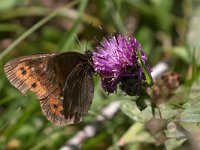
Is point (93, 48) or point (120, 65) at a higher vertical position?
point (93, 48)

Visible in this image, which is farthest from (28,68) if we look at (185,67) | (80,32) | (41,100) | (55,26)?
(55,26)

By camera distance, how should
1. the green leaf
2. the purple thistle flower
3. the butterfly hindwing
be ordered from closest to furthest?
the purple thistle flower, the butterfly hindwing, the green leaf

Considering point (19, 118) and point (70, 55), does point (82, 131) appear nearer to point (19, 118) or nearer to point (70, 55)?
point (19, 118)

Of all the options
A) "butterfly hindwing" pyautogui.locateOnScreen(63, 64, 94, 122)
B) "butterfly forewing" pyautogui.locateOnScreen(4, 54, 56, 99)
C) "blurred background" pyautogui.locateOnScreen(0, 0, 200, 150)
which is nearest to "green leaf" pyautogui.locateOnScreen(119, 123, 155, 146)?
"blurred background" pyautogui.locateOnScreen(0, 0, 200, 150)

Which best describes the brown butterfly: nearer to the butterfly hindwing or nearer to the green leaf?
the butterfly hindwing

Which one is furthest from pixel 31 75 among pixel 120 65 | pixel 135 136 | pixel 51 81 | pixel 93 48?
pixel 93 48

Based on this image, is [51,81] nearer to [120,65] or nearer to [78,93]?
[78,93]

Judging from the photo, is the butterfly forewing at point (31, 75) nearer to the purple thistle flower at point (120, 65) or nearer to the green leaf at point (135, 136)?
the purple thistle flower at point (120, 65)
